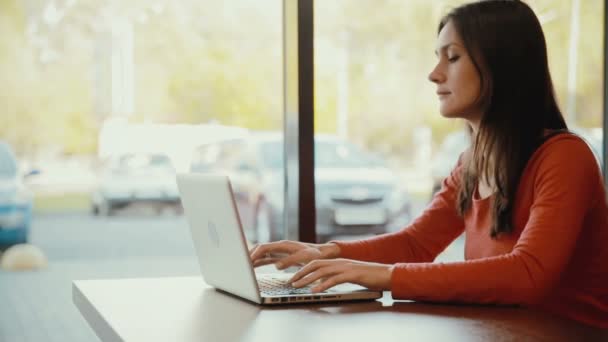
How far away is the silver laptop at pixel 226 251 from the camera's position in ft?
4.51

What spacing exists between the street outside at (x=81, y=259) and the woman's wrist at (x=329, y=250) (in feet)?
6.59

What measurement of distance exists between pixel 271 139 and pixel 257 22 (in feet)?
2.25

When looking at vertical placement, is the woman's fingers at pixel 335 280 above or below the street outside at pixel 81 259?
above

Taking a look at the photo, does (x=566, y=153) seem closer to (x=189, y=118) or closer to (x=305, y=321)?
(x=305, y=321)

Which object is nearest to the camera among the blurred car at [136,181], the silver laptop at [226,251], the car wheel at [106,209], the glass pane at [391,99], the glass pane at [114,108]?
the silver laptop at [226,251]

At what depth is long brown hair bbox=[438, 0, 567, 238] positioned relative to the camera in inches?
62.2

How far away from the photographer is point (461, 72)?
1631 millimetres

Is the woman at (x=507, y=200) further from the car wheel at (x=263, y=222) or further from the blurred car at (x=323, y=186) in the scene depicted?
the car wheel at (x=263, y=222)

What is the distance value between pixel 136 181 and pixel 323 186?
155 centimetres

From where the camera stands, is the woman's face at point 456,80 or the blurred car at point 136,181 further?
the blurred car at point 136,181

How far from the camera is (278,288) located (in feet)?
4.88

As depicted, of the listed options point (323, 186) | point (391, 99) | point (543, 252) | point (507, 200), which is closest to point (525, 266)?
point (543, 252)

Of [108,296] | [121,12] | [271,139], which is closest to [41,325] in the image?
[121,12]

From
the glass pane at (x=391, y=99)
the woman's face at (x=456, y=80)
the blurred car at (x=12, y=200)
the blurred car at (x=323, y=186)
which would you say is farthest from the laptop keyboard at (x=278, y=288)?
the glass pane at (x=391, y=99)
